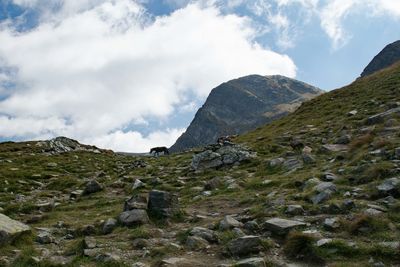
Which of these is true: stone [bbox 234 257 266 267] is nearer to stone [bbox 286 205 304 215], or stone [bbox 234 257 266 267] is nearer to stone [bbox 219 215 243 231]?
stone [bbox 219 215 243 231]

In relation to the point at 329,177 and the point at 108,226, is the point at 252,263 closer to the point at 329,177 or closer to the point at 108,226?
the point at 108,226

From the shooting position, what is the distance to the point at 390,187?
43.1ft

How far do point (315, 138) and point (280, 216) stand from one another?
15.4m

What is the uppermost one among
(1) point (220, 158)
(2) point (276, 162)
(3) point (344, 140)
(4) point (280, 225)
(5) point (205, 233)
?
(1) point (220, 158)

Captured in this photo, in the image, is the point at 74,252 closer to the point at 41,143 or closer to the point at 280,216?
the point at 280,216

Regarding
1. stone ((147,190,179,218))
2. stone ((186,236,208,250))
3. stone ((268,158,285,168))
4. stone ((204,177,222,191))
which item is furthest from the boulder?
stone ((268,158,285,168))

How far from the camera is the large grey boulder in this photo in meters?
26.0

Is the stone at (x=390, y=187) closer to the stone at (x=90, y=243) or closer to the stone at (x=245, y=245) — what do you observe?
the stone at (x=245, y=245)

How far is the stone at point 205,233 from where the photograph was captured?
12.0 m

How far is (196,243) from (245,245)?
150cm

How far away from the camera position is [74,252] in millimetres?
11875

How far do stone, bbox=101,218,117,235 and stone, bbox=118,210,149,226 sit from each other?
263 millimetres

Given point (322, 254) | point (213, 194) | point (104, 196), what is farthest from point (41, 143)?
point (322, 254)

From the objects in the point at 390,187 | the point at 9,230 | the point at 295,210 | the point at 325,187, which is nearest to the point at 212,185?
the point at 325,187
